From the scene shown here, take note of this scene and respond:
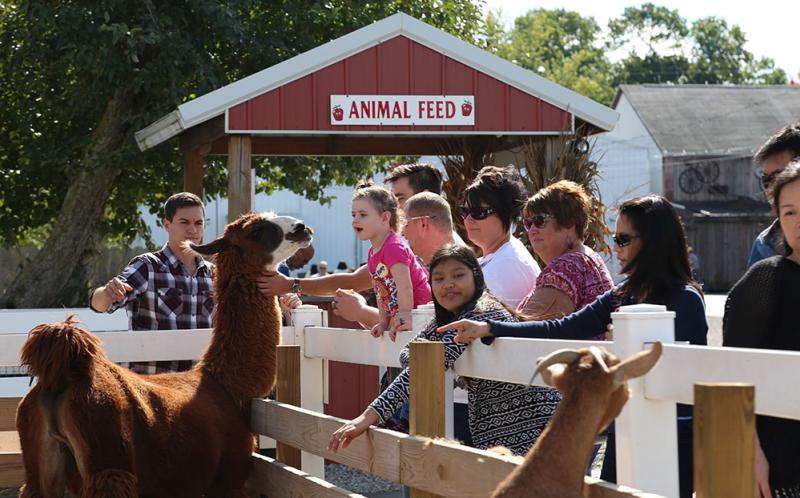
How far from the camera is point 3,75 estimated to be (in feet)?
59.0

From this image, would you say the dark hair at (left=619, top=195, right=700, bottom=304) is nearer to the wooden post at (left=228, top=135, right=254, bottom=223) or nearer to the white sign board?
the wooden post at (left=228, top=135, right=254, bottom=223)

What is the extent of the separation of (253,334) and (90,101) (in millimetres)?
12496

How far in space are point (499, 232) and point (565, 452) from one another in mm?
2582

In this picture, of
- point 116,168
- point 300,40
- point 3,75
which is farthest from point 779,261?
point 3,75

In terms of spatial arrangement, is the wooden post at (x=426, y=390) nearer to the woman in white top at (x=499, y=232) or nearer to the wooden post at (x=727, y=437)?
the woman in white top at (x=499, y=232)

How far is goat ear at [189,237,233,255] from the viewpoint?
517cm

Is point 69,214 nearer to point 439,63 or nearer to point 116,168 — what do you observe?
point 116,168

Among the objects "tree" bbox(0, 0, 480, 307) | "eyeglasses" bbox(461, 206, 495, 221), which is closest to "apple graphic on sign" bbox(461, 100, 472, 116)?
"tree" bbox(0, 0, 480, 307)

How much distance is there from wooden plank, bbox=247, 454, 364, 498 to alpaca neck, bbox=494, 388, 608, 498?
5.84 feet

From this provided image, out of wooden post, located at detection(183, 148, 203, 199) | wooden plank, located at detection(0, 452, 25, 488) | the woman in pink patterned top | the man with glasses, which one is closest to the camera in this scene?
the woman in pink patterned top

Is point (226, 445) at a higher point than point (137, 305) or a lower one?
lower

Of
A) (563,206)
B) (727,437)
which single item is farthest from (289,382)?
(727,437)

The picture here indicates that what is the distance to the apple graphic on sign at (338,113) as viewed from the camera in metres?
11.4

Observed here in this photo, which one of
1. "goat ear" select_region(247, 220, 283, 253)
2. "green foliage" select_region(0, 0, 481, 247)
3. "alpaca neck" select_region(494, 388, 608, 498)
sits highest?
"green foliage" select_region(0, 0, 481, 247)
